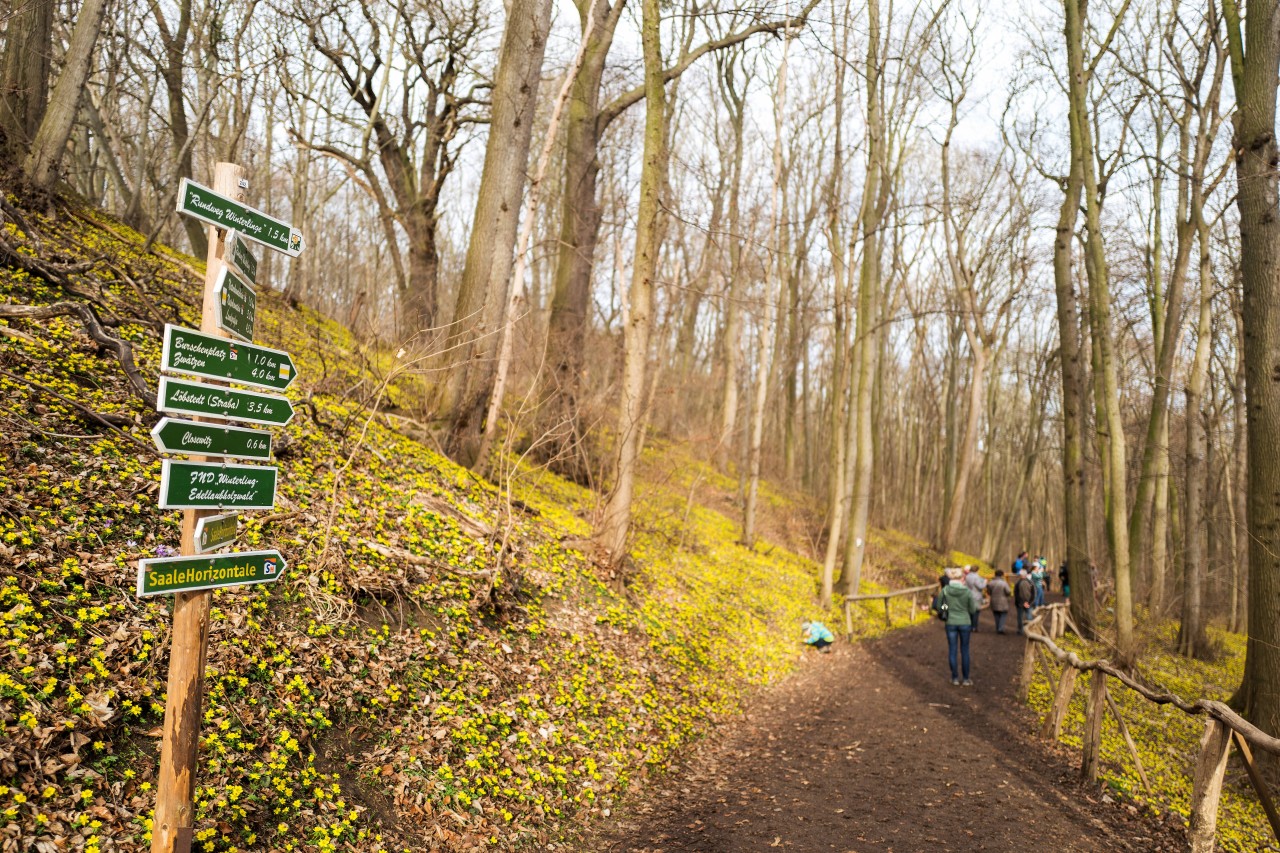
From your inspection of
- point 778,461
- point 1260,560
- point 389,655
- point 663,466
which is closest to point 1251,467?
point 1260,560

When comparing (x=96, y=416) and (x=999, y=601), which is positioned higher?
(x=96, y=416)

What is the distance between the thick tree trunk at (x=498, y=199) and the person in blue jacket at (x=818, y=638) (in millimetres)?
6974

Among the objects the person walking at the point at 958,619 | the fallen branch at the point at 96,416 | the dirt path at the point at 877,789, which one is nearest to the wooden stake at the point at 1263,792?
the dirt path at the point at 877,789

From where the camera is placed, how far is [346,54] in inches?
588

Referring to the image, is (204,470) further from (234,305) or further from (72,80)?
(72,80)

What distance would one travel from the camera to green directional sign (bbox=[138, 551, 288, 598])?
9.02ft

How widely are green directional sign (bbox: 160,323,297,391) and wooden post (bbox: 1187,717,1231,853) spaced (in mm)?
6808

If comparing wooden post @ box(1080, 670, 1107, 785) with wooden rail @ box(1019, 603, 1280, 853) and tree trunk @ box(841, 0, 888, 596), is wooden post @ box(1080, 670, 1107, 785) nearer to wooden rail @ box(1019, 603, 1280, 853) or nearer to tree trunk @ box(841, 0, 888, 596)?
wooden rail @ box(1019, 603, 1280, 853)

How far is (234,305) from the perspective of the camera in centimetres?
325

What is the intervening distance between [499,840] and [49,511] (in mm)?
3402

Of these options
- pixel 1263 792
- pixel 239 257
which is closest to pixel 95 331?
pixel 239 257

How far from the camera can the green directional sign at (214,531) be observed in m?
3.04

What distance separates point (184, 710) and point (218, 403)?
1.26 metres

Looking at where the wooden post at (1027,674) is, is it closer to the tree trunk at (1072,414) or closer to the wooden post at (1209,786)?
the wooden post at (1209,786)
